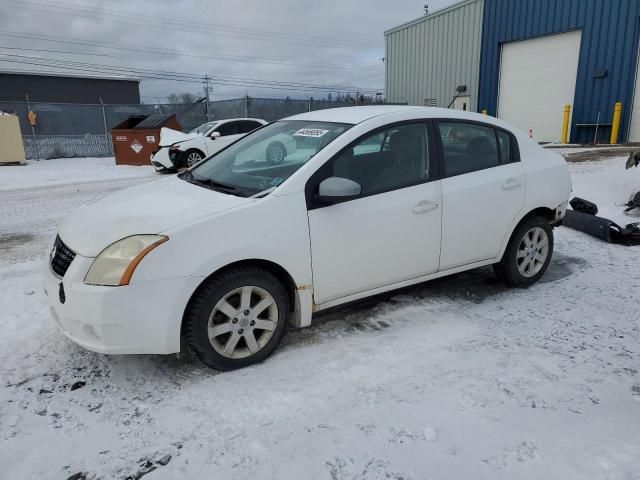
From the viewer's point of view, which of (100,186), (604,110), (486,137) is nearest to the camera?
(486,137)

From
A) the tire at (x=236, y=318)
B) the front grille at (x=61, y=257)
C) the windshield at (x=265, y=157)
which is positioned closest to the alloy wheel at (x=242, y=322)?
the tire at (x=236, y=318)

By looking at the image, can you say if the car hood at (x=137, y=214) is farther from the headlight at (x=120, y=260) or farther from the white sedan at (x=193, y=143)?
the white sedan at (x=193, y=143)

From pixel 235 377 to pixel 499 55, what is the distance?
20.3 meters

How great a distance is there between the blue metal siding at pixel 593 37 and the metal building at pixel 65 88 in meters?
27.6

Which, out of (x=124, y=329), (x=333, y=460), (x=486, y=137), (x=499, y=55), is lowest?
(x=333, y=460)

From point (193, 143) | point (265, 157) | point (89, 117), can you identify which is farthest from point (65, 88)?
point (265, 157)

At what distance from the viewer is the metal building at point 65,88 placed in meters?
34.8

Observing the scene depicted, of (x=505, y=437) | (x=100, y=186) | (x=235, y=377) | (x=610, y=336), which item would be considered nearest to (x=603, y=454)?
(x=505, y=437)

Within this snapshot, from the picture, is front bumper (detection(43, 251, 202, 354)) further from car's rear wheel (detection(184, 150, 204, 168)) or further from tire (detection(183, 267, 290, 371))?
A: car's rear wheel (detection(184, 150, 204, 168))

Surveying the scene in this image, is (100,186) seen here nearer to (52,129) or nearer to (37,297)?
(37,297)

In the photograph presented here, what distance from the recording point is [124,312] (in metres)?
2.72

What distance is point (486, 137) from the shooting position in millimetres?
4152

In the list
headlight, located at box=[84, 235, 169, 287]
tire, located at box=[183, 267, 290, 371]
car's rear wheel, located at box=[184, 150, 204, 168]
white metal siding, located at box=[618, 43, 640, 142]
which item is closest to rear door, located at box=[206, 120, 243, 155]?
car's rear wheel, located at box=[184, 150, 204, 168]

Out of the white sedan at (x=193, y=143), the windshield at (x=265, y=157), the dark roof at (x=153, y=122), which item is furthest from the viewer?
the dark roof at (x=153, y=122)
